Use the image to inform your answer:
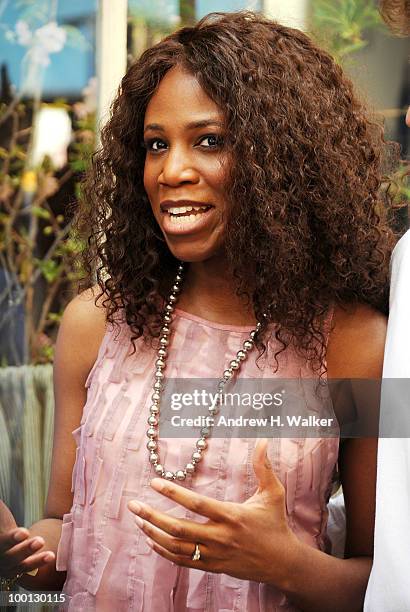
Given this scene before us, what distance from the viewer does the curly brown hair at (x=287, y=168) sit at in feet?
2.87

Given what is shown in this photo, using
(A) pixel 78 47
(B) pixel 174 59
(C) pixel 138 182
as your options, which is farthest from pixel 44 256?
(B) pixel 174 59

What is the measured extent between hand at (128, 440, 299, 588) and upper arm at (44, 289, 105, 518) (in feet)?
0.83

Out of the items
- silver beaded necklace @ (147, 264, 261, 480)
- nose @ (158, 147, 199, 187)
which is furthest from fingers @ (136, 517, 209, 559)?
Result: nose @ (158, 147, 199, 187)

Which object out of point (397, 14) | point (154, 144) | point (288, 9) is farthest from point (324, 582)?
point (288, 9)

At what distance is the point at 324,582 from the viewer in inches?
34.1

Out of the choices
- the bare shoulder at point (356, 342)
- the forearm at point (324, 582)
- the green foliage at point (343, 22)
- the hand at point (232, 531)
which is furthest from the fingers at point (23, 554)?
the green foliage at point (343, 22)

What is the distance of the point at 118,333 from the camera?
992 millimetres

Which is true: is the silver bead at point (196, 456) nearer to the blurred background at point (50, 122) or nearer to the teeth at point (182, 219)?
the teeth at point (182, 219)

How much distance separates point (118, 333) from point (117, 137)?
0.72 ft

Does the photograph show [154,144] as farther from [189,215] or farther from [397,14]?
[397,14]

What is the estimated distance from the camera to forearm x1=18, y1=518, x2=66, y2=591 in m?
0.94

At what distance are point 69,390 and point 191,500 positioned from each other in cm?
31

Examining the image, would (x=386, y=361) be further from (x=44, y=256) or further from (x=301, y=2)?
(x=44, y=256)

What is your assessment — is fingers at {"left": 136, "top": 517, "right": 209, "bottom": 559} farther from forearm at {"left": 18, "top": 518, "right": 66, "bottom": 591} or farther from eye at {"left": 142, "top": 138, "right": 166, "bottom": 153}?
eye at {"left": 142, "top": 138, "right": 166, "bottom": 153}
